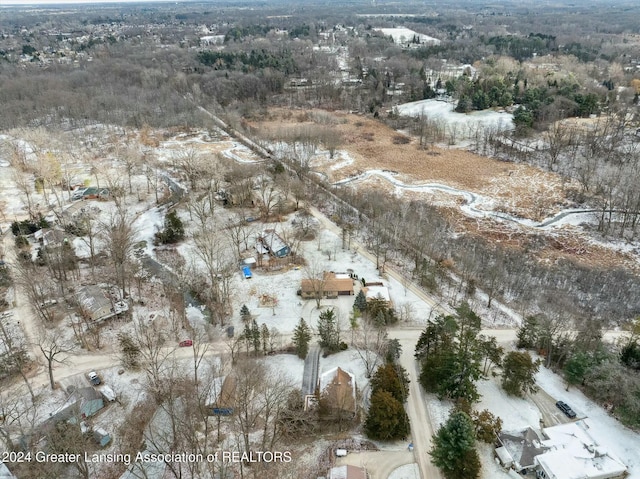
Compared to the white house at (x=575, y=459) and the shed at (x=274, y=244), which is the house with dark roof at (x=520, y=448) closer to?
the white house at (x=575, y=459)

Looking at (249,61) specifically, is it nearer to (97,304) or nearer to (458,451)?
(97,304)

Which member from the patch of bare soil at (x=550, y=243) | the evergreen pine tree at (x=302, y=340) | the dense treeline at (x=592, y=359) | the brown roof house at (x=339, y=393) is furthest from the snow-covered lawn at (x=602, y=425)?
the patch of bare soil at (x=550, y=243)

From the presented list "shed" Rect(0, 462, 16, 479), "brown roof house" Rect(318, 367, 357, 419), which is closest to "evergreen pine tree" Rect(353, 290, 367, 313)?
"brown roof house" Rect(318, 367, 357, 419)

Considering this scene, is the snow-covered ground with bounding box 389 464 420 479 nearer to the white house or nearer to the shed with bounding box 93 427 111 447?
the white house

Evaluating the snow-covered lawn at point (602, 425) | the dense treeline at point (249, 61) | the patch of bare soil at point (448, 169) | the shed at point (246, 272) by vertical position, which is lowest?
the snow-covered lawn at point (602, 425)

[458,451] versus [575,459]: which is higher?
[458,451]

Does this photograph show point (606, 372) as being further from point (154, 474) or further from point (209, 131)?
point (209, 131)

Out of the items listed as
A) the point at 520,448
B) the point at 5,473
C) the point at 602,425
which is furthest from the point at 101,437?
the point at 602,425
